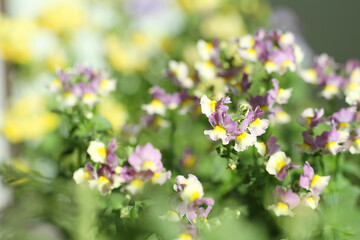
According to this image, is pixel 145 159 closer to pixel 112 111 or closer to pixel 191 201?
pixel 191 201

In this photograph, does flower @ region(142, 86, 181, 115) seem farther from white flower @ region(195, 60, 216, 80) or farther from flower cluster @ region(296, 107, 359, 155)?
flower cluster @ region(296, 107, 359, 155)

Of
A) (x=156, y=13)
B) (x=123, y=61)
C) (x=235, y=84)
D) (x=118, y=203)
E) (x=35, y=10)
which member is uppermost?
(x=156, y=13)

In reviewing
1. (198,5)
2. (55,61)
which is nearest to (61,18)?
(55,61)

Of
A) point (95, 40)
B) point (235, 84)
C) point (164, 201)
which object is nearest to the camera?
point (164, 201)

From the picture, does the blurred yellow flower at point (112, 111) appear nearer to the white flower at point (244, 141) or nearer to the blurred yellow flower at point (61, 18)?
the blurred yellow flower at point (61, 18)

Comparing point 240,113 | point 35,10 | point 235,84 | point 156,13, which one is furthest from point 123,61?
point 240,113

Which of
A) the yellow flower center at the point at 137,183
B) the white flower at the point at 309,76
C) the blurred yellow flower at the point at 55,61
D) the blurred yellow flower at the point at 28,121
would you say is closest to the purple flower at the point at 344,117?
the white flower at the point at 309,76

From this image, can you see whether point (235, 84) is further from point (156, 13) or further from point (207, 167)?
point (156, 13)
